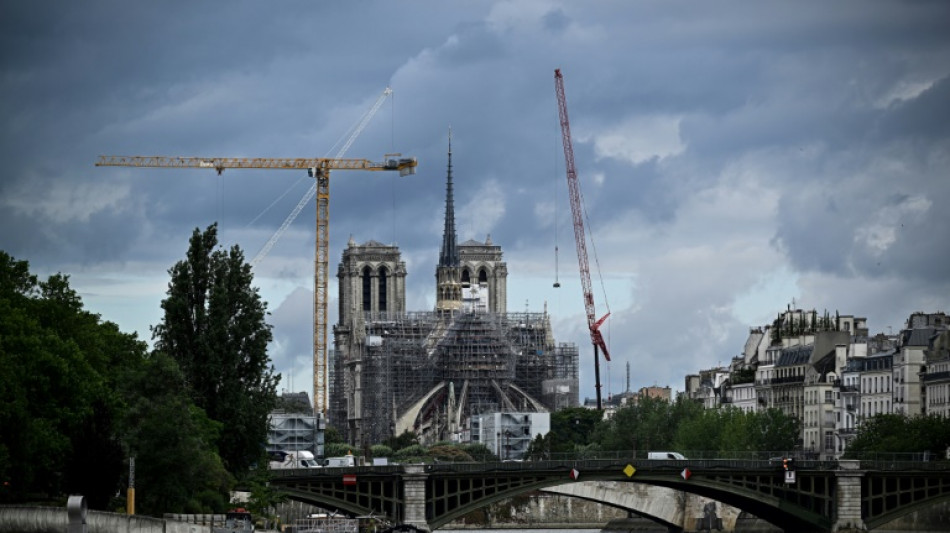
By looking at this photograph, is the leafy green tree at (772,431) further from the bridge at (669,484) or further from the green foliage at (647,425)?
the bridge at (669,484)

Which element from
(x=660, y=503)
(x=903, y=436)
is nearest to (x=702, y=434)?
(x=903, y=436)

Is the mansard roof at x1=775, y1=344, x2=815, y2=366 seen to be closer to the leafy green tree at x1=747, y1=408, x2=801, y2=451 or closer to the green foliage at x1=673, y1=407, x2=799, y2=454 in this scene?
the leafy green tree at x1=747, y1=408, x2=801, y2=451

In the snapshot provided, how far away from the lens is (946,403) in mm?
152500

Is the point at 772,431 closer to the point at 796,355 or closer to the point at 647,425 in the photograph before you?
the point at 647,425

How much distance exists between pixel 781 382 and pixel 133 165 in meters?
54.8

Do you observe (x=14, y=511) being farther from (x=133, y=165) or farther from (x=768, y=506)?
(x=133, y=165)

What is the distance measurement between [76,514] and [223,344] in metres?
38.5

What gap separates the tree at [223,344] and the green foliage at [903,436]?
1671 inches

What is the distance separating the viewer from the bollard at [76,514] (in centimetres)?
6456

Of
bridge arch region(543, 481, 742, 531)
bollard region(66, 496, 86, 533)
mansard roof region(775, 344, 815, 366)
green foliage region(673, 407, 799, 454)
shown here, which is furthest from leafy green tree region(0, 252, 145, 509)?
mansard roof region(775, 344, 815, 366)

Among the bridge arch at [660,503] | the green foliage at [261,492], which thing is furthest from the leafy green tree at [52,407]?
the bridge arch at [660,503]

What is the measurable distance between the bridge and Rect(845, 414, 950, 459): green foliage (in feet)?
49.8

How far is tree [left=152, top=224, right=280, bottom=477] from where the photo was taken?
103250 millimetres

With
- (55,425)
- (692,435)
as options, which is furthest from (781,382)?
(55,425)
